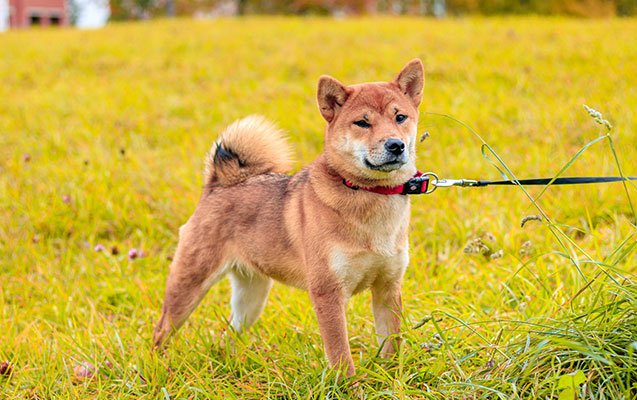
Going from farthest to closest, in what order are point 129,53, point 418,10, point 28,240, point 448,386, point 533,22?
point 418,10
point 533,22
point 129,53
point 28,240
point 448,386

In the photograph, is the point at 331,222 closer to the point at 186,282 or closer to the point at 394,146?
the point at 394,146

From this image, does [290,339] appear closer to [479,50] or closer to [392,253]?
[392,253]

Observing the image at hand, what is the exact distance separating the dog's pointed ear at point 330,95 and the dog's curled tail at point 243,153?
0.69 metres

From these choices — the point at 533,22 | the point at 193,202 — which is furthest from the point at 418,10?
the point at 193,202

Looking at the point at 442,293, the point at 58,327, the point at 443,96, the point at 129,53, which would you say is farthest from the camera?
the point at 129,53

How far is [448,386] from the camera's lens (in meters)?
2.74

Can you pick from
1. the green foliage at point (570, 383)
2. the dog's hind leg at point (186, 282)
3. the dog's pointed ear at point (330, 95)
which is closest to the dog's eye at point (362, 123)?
the dog's pointed ear at point (330, 95)

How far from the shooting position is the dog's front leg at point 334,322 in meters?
2.96

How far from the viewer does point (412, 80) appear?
320cm

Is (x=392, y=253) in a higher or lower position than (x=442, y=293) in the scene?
higher

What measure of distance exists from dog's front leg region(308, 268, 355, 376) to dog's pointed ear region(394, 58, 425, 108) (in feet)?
3.11

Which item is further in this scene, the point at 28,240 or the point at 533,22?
the point at 533,22

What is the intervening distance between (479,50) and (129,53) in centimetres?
587

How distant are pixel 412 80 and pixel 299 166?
9.73 feet
